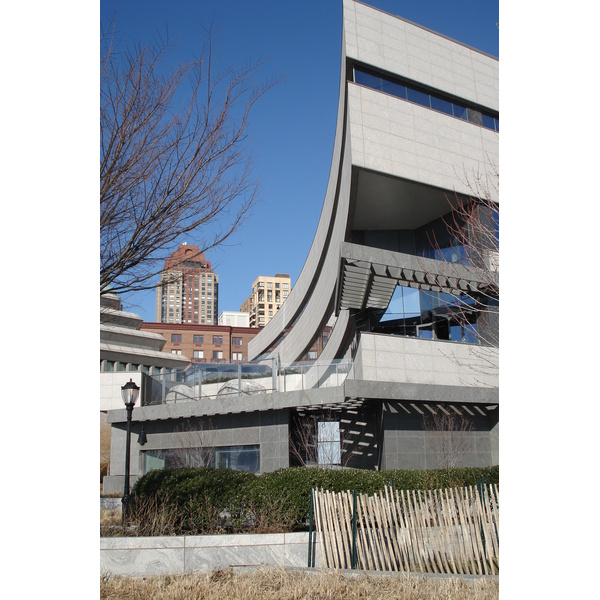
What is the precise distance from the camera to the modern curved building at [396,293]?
747 inches

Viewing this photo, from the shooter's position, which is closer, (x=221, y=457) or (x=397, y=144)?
(x=397, y=144)

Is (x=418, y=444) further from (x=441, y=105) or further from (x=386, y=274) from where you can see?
(x=441, y=105)

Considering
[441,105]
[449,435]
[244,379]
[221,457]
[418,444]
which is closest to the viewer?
[418,444]

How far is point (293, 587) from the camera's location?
23.2 feet

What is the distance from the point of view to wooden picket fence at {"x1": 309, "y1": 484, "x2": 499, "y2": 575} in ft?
28.1

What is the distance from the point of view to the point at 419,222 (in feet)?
82.1

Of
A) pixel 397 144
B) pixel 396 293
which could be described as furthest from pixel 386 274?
pixel 397 144

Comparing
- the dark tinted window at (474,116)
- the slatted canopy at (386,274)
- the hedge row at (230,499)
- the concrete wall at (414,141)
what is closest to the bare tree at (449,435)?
the slatted canopy at (386,274)

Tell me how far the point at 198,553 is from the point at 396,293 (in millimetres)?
15087

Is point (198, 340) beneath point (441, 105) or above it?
beneath

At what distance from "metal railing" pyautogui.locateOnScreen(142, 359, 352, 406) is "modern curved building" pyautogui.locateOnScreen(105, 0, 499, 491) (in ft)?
0.31

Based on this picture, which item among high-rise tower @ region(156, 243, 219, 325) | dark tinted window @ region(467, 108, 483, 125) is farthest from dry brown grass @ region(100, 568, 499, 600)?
high-rise tower @ region(156, 243, 219, 325)

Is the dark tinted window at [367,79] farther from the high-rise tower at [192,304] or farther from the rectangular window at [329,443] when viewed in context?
the high-rise tower at [192,304]
